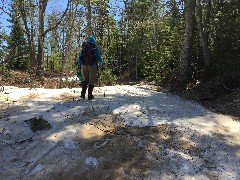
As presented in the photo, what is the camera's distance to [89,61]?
9.16m

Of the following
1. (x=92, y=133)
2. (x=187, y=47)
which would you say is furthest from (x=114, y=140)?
(x=187, y=47)

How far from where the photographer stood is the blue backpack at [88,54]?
906cm

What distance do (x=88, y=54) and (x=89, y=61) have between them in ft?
0.68

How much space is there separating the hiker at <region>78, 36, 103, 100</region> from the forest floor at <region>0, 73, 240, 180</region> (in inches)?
31.0

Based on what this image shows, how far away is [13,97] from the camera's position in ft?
29.6

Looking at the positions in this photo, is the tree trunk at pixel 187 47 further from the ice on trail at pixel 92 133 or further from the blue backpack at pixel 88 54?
the blue backpack at pixel 88 54

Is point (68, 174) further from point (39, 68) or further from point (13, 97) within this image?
point (39, 68)

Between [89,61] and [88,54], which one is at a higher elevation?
[88,54]

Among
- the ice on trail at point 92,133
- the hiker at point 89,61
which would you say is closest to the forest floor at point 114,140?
the ice on trail at point 92,133

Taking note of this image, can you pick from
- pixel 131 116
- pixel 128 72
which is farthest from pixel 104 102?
pixel 128 72

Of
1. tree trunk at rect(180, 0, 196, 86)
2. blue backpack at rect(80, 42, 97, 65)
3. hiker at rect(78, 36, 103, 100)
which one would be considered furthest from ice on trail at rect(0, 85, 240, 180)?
tree trunk at rect(180, 0, 196, 86)

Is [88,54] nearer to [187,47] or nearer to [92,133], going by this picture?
[92,133]

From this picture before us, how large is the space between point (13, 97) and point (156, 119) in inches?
168

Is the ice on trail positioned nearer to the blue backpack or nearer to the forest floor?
the forest floor
